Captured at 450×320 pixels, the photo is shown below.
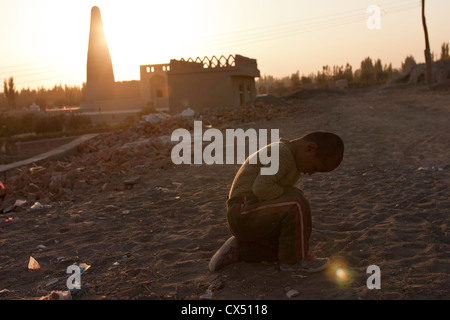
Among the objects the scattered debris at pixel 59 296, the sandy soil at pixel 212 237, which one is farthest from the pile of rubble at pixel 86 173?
the scattered debris at pixel 59 296

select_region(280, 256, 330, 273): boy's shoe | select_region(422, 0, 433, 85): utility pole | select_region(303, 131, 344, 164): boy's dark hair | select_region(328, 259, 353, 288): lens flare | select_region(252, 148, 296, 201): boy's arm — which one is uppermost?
select_region(422, 0, 433, 85): utility pole

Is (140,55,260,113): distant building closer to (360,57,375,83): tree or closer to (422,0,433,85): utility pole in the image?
(422,0,433,85): utility pole

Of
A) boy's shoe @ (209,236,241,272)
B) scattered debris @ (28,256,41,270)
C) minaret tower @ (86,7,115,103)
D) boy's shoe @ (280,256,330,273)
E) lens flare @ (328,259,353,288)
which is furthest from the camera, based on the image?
minaret tower @ (86,7,115,103)

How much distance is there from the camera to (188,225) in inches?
167

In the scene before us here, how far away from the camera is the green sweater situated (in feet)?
8.73

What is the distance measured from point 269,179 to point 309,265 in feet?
2.16

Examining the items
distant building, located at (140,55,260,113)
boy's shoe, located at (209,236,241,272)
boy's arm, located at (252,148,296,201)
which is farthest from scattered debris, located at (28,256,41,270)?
distant building, located at (140,55,260,113)

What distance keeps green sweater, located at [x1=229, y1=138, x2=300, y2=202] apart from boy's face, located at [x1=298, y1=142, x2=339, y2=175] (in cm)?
7

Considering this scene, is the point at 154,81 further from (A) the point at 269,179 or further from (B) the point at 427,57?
(A) the point at 269,179

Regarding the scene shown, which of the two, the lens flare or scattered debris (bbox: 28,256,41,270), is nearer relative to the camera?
the lens flare

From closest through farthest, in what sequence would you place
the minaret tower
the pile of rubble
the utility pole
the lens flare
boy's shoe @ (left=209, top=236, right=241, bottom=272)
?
the lens flare, boy's shoe @ (left=209, top=236, right=241, bottom=272), the pile of rubble, the utility pole, the minaret tower

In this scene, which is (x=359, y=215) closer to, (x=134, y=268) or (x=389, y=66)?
(x=134, y=268)

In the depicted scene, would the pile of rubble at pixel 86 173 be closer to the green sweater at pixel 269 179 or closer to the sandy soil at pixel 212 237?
the sandy soil at pixel 212 237

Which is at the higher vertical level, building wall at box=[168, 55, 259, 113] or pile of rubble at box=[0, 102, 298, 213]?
building wall at box=[168, 55, 259, 113]
